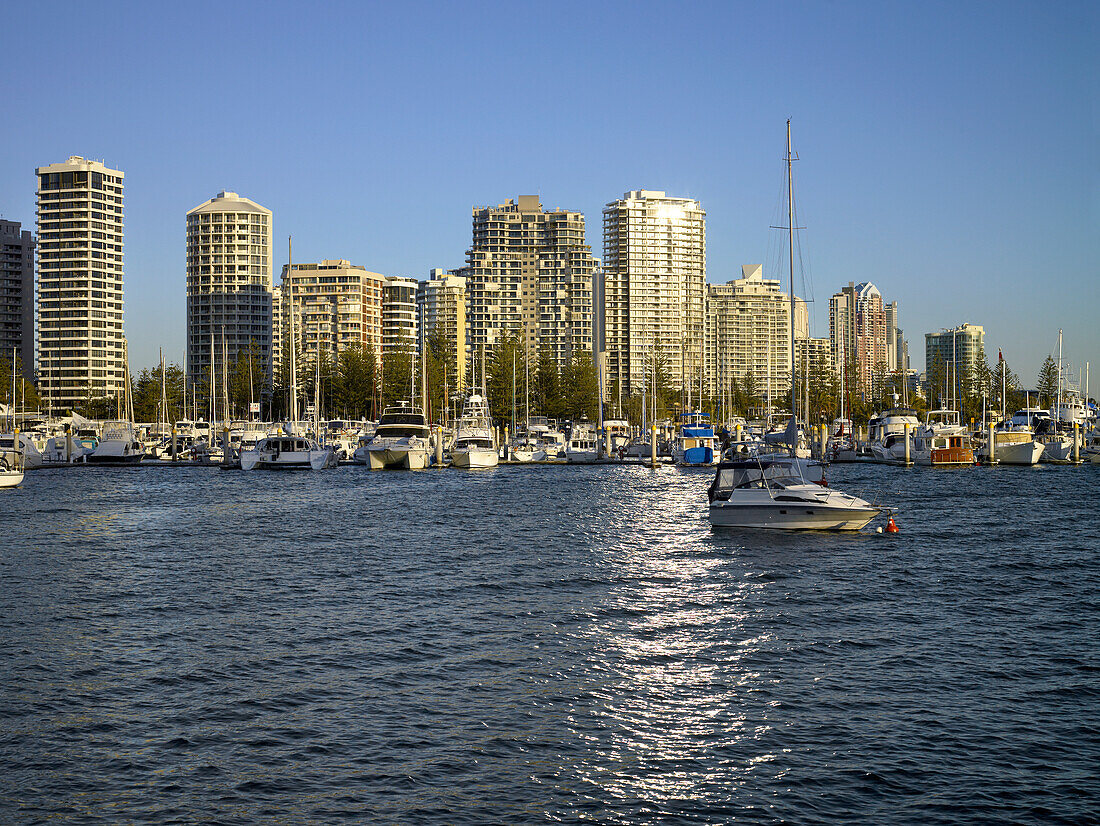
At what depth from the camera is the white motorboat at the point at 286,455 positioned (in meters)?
92.1

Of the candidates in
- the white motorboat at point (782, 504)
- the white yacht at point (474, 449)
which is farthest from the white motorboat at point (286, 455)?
the white motorboat at point (782, 504)

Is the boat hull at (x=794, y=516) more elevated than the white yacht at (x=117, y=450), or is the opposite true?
the white yacht at (x=117, y=450)

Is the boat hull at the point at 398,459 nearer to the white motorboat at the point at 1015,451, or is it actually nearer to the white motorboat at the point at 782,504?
the white motorboat at the point at 1015,451

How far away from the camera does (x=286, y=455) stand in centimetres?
9212

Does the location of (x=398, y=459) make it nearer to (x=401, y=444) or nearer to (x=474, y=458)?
(x=401, y=444)


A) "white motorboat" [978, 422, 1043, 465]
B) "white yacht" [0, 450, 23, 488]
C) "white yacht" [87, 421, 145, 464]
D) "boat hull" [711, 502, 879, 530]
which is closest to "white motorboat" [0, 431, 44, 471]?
"white yacht" [87, 421, 145, 464]

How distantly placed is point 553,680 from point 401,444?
3126 inches

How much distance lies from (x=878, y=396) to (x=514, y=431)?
81.3 m

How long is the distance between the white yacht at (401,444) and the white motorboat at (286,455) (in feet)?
16.9

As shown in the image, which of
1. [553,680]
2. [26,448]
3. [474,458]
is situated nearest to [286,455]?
[474,458]

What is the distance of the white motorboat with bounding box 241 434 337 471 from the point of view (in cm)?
9212

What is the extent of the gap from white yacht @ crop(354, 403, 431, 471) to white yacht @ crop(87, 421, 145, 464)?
28.1 meters

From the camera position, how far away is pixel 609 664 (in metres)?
21.9

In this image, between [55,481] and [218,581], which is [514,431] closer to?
[55,481]
